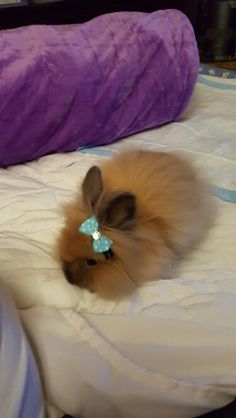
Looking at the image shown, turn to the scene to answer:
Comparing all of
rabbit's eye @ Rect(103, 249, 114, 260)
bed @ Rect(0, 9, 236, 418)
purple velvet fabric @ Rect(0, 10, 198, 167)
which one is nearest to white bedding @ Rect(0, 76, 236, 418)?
bed @ Rect(0, 9, 236, 418)

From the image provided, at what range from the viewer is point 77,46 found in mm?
1711

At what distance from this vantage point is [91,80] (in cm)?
170

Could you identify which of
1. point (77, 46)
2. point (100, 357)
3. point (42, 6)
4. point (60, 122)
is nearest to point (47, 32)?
point (77, 46)

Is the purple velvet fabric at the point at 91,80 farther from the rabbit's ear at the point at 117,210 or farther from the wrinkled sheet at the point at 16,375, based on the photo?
the wrinkled sheet at the point at 16,375

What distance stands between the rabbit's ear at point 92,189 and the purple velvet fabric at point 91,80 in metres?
0.57

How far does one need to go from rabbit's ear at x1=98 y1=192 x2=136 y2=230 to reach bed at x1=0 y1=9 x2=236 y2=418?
7.3 inches

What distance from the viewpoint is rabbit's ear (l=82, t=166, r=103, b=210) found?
3.73 ft

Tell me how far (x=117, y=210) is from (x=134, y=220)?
0.32 ft

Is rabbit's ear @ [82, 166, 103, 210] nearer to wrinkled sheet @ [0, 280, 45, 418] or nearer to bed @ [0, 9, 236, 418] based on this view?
bed @ [0, 9, 236, 418]

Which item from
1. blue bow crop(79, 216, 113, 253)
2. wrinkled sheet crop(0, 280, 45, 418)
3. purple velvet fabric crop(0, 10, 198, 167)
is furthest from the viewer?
purple velvet fabric crop(0, 10, 198, 167)

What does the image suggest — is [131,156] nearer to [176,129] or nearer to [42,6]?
[176,129]

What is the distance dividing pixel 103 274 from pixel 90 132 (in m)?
0.81

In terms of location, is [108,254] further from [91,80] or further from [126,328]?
[91,80]

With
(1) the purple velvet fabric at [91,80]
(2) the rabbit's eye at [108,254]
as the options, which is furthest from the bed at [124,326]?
(1) the purple velvet fabric at [91,80]
